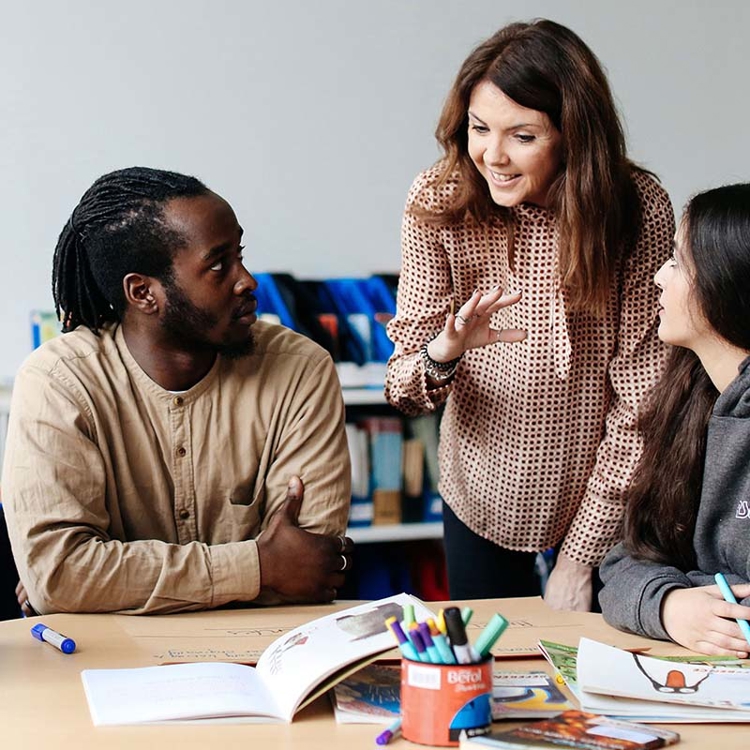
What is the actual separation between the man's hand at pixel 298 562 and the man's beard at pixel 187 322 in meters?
0.31

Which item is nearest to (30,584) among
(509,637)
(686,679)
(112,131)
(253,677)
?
(253,677)

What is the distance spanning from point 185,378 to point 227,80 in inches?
61.0

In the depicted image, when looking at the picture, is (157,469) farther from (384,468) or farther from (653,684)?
(384,468)

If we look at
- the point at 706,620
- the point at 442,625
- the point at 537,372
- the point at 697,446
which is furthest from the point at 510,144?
the point at 442,625

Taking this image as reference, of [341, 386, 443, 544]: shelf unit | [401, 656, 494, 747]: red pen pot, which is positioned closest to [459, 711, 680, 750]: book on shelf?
[401, 656, 494, 747]: red pen pot

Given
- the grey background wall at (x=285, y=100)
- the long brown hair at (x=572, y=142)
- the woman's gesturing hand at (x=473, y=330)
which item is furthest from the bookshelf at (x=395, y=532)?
the long brown hair at (x=572, y=142)

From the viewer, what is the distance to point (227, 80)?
10.5 ft

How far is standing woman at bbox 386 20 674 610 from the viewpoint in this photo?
181 cm

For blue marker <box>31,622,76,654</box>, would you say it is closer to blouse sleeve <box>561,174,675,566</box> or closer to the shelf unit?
blouse sleeve <box>561,174,675,566</box>

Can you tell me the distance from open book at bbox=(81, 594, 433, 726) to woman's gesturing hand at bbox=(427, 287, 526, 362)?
1.80 ft

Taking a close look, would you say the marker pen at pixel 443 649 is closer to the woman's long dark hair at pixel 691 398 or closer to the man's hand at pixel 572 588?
the woman's long dark hair at pixel 691 398

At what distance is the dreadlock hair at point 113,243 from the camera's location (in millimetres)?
1869

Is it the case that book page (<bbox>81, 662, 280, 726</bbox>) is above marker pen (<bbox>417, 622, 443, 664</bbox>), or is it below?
below

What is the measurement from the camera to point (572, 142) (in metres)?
1.79
